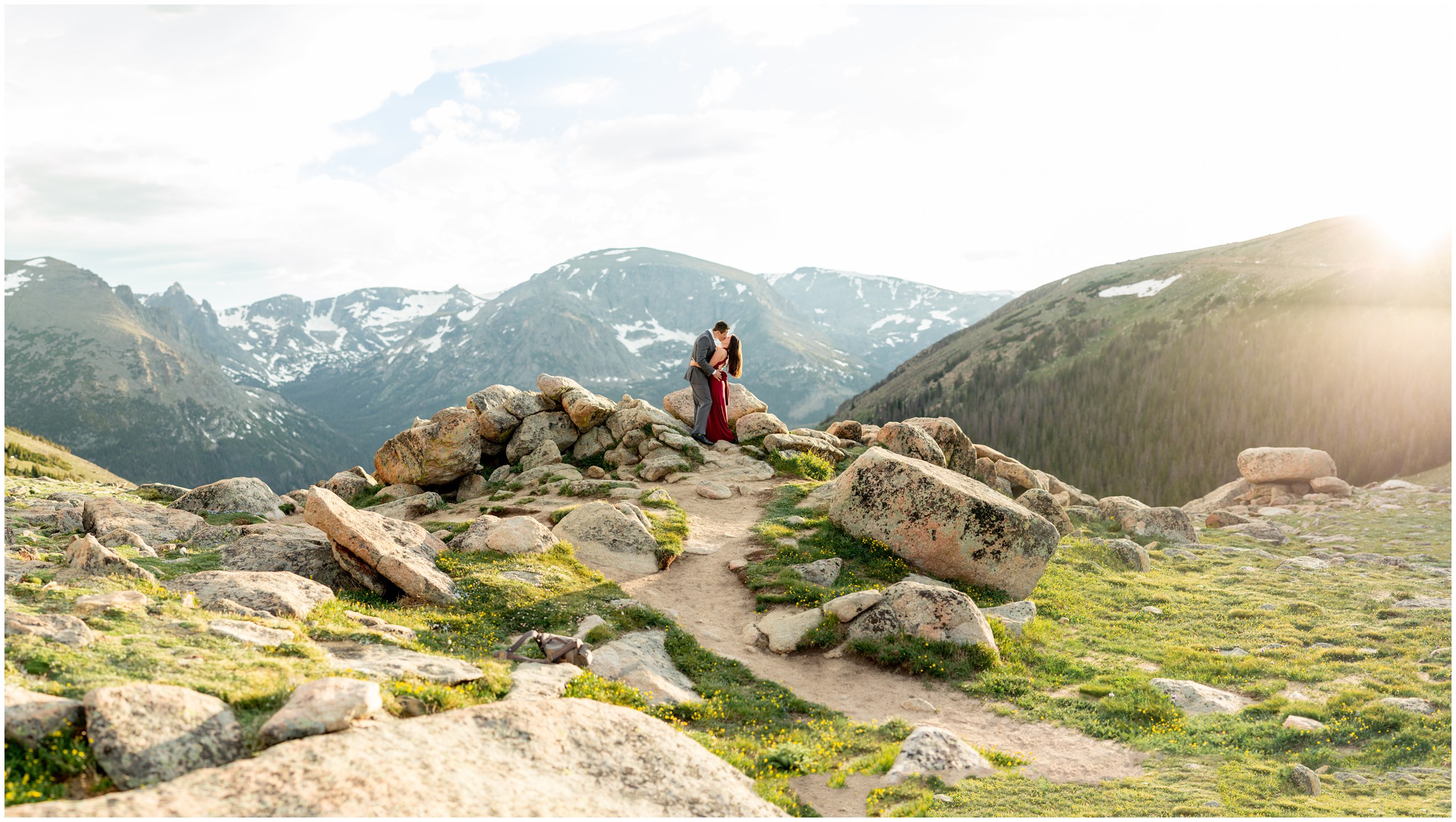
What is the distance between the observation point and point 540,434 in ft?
128

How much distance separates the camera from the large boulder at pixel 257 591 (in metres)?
15.8

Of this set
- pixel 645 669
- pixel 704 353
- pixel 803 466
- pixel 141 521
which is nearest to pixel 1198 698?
pixel 645 669

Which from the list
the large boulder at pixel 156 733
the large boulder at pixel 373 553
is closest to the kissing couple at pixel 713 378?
the large boulder at pixel 373 553

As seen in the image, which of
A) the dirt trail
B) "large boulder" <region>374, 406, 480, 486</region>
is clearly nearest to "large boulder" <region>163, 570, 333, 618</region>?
the dirt trail

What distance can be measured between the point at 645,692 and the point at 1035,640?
12.3m

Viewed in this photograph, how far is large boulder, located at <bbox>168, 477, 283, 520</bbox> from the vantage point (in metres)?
31.9

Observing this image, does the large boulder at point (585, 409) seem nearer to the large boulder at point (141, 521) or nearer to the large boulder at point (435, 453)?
the large boulder at point (435, 453)

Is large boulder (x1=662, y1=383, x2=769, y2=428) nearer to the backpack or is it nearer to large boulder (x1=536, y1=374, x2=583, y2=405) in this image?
large boulder (x1=536, y1=374, x2=583, y2=405)

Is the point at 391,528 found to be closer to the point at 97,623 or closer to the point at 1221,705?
the point at 97,623

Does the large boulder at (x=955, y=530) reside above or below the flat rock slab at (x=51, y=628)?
below

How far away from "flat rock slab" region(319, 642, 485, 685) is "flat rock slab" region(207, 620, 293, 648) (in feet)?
2.50

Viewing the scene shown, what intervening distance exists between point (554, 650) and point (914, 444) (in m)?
26.1

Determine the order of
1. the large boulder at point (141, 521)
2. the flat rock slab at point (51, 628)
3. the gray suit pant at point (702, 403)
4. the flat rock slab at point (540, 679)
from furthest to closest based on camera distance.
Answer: the gray suit pant at point (702, 403), the large boulder at point (141, 521), the flat rock slab at point (540, 679), the flat rock slab at point (51, 628)

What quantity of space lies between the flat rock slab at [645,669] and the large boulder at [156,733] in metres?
7.48
